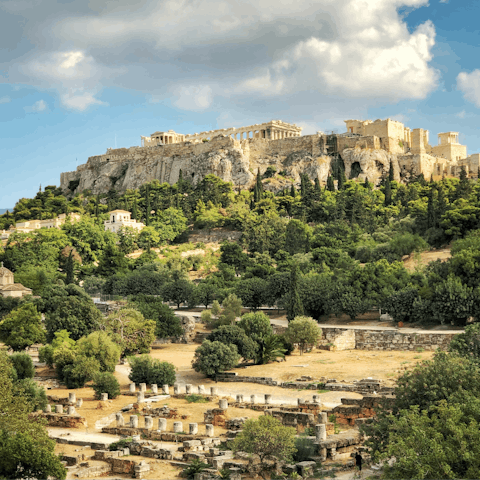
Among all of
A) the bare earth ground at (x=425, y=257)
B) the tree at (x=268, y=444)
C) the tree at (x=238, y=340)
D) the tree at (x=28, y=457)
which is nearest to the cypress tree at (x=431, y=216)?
the bare earth ground at (x=425, y=257)

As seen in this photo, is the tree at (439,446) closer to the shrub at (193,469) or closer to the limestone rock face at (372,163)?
the shrub at (193,469)

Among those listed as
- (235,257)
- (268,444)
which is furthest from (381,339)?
(235,257)

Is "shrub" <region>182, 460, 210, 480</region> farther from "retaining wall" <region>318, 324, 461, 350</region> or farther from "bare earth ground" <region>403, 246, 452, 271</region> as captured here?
"bare earth ground" <region>403, 246, 452, 271</region>

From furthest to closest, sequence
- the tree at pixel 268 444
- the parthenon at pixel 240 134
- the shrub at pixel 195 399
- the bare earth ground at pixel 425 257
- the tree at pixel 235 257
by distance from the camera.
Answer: the parthenon at pixel 240 134 < the tree at pixel 235 257 < the bare earth ground at pixel 425 257 < the shrub at pixel 195 399 < the tree at pixel 268 444

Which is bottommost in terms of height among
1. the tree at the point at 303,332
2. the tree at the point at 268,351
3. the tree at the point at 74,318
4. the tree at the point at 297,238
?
the tree at the point at 268,351

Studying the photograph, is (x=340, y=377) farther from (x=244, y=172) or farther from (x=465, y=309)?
(x=244, y=172)

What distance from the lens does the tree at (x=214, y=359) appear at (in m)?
38.2

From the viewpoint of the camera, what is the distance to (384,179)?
88.8m

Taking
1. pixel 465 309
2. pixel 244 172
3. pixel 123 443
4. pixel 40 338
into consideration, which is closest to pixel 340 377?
pixel 465 309

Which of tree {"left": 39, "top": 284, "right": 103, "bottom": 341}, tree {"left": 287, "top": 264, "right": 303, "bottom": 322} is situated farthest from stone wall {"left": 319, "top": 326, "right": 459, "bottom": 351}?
tree {"left": 39, "top": 284, "right": 103, "bottom": 341}

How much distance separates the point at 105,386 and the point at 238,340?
30.8 ft

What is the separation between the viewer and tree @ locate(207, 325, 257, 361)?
1619 inches

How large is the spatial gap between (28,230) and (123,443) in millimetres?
65484

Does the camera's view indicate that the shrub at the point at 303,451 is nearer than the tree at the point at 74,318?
Yes
